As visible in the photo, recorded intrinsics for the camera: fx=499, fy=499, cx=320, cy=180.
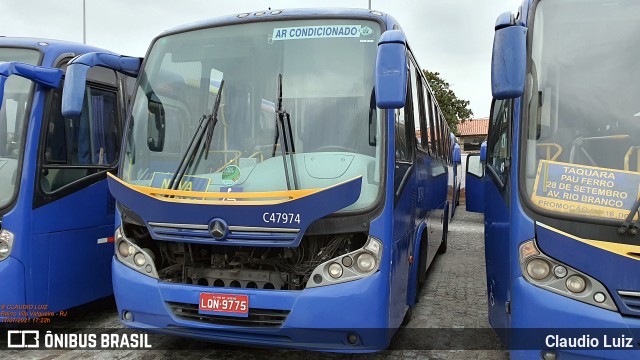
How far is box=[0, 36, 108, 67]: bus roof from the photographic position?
477cm

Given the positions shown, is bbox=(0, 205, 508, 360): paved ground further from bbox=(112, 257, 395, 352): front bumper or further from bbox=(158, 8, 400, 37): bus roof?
bbox=(158, 8, 400, 37): bus roof

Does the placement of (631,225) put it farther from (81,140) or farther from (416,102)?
(81,140)

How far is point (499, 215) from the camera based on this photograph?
13.1 feet

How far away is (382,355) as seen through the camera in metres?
4.46

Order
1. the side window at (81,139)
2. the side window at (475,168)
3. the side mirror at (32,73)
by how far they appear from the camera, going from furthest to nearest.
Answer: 1. the side window at (475,168)
2. the side window at (81,139)
3. the side mirror at (32,73)

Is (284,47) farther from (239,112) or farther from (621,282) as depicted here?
(621,282)

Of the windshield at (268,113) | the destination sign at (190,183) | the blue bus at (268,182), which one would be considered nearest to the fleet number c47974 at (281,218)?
the blue bus at (268,182)

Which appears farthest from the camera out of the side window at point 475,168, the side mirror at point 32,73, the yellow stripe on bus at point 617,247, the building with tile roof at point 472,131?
the building with tile roof at point 472,131

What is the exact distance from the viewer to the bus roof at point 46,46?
15.6ft

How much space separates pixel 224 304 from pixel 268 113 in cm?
145

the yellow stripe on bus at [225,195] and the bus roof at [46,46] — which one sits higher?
the bus roof at [46,46]

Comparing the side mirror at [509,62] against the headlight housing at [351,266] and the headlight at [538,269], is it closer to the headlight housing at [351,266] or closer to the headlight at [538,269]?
the headlight at [538,269]

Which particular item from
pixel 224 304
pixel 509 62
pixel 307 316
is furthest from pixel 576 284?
pixel 224 304

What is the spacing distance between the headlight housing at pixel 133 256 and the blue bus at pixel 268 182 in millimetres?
12
